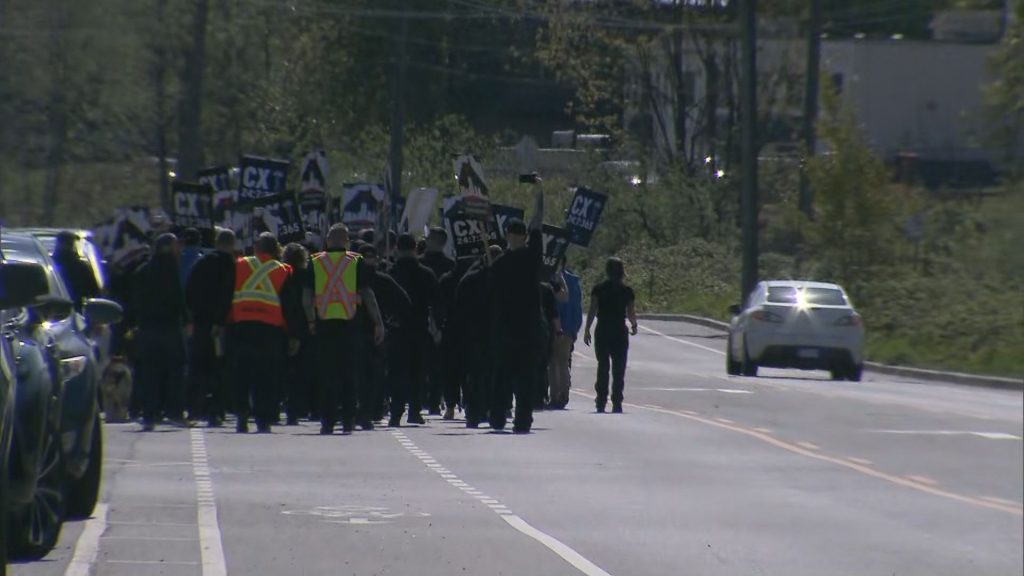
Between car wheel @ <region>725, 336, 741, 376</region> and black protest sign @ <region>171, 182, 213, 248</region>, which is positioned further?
car wheel @ <region>725, 336, 741, 376</region>

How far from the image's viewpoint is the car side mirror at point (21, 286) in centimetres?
799

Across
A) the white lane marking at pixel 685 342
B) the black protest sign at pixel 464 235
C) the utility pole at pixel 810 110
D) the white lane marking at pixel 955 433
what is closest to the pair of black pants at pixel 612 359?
the black protest sign at pixel 464 235

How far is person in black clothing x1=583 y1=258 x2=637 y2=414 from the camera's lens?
20.1 metres

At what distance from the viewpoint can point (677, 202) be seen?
59562 millimetres

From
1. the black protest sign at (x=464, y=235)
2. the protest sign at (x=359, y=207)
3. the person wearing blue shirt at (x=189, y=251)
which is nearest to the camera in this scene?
the person wearing blue shirt at (x=189, y=251)

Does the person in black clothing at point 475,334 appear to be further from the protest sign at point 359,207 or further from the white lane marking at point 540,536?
the protest sign at point 359,207

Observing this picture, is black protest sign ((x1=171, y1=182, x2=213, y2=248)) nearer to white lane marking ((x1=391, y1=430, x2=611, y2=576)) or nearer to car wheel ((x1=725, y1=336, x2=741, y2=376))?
car wheel ((x1=725, y1=336, x2=741, y2=376))

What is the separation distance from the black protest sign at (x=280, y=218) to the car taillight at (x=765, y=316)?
25.1 feet

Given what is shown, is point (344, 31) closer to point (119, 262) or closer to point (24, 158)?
point (24, 158)

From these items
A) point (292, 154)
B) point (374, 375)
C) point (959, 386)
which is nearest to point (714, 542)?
point (959, 386)

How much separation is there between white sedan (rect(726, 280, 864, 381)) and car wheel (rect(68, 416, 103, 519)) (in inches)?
298

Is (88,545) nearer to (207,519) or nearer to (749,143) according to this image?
(207,519)

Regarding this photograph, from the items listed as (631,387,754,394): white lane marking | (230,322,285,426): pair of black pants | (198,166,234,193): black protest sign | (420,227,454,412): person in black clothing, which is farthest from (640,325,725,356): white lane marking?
(230,322,285,426): pair of black pants

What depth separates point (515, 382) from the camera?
16.0m
